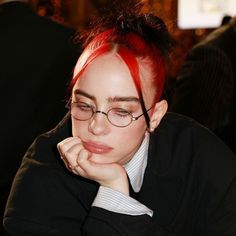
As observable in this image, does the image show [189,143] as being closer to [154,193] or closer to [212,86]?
[154,193]

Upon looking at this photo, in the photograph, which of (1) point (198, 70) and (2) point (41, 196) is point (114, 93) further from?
(1) point (198, 70)

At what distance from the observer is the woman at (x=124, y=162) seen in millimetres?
1227

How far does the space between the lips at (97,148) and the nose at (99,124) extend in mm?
32

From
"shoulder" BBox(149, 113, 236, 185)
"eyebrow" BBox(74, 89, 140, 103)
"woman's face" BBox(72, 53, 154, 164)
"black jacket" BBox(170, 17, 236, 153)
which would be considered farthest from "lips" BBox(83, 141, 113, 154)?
"black jacket" BBox(170, 17, 236, 153)

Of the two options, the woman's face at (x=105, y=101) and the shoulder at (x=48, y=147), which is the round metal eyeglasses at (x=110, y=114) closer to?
the woman's face at (x=105, y=101)

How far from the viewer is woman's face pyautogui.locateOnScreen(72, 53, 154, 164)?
1203 mm

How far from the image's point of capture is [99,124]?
122cm

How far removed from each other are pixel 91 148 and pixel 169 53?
0.35 meters

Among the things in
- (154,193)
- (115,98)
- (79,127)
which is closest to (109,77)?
(115,98)

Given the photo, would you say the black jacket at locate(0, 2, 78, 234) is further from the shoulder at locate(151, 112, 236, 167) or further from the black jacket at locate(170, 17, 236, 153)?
the shoulder at locate(151, 112, 236, 167)

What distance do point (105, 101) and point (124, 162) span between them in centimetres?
25

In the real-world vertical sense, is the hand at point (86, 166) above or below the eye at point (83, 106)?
below

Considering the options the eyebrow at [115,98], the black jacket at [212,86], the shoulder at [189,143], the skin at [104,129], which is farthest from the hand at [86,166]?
the black jacket at [212,86]

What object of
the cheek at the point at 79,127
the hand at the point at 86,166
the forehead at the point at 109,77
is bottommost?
the hand at the point at 86,166
